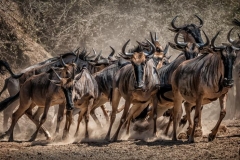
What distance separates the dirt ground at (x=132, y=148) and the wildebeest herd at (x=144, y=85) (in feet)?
1.06

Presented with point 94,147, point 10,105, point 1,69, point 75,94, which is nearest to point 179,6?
point 1,69

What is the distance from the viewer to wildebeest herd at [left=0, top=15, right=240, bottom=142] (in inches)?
483

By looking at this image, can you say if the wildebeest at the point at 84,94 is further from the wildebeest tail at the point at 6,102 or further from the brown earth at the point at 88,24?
the wildebeest tail at the point at 6,102

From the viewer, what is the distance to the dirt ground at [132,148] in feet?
35.0

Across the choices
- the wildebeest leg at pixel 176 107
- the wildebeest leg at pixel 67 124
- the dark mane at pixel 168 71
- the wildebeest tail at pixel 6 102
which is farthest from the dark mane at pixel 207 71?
the wildebeest tail at pixel 6 102

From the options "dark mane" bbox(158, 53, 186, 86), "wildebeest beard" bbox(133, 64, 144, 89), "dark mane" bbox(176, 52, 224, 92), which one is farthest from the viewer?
"dark mane" bbox(158, 53, 186, 86)

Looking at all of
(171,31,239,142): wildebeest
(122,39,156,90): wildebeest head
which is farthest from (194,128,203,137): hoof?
(122,39,156,90): wildebeest head

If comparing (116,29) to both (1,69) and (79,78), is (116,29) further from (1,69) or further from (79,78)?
(79,78)

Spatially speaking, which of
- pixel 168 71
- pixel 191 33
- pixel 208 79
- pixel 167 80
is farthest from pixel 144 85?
pixel 191 33

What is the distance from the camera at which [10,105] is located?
57.5 feet

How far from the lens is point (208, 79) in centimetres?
1223

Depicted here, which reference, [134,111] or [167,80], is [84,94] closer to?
[134,111]

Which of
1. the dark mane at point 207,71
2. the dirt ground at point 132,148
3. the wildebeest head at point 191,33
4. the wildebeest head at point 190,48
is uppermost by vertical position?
the wildebeest head at point 191,33

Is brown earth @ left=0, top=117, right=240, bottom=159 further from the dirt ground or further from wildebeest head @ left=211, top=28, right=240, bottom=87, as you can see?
wildebeest head @ left=211, top=28, right=240, bottom=87
